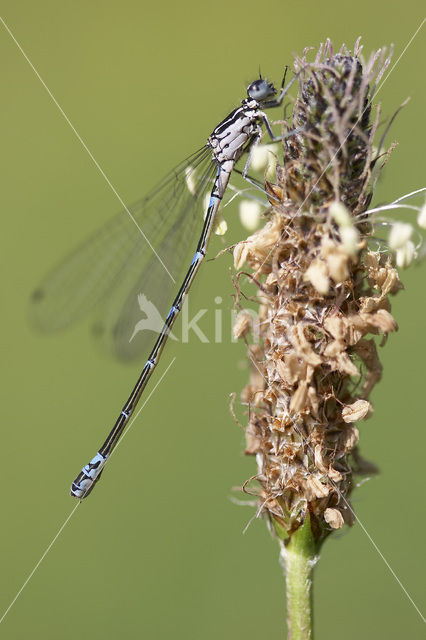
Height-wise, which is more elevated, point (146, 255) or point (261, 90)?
point (261, 90)

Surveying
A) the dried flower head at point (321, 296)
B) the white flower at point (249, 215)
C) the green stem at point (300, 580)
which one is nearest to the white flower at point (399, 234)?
the dried flower head at point (321, 296)

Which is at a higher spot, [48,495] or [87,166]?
[87,166]

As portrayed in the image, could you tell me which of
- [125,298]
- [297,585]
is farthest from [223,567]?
[297,585]

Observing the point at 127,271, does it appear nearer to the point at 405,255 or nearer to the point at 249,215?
the point at 249,215

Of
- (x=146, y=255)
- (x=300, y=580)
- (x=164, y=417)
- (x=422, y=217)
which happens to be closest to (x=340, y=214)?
(x=422, y=217)

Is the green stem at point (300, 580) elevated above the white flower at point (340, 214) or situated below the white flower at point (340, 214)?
below

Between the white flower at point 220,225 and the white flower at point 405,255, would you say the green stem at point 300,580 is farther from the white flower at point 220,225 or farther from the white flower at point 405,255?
the white flower at point 220,225

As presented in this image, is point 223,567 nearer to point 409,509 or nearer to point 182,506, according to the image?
point 182,506

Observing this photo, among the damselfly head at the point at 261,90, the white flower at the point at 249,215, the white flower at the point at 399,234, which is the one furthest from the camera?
the damselfly head at the point at 261,90
